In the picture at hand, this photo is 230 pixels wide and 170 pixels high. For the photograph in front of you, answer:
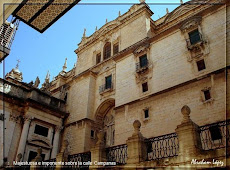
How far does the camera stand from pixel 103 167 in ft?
31.1

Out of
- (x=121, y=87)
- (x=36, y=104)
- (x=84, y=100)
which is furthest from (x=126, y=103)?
(x=36, y=104)

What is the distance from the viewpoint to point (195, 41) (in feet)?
53.6

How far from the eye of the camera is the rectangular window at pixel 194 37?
1627 cm

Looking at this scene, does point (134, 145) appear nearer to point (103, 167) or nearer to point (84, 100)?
point (103, 167)

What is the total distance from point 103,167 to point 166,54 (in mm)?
11193

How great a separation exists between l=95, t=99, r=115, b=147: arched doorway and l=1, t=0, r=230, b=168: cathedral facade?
0.10 meters

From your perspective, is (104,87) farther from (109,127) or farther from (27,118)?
(27,118)

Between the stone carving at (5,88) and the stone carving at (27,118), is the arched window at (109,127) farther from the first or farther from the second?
the stone carving at (5,88)

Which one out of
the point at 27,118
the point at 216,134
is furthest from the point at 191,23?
the point at 27,118

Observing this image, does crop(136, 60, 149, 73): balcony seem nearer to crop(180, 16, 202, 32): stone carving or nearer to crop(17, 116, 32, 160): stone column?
crop(180, 16, 202, 32): stone carving

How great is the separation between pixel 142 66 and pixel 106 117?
6.83 metres

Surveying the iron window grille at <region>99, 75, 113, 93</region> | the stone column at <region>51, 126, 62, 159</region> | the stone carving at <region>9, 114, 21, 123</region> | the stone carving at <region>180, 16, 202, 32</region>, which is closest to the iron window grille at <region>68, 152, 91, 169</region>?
the stone column at <region>51, 126, 62, 159</region>

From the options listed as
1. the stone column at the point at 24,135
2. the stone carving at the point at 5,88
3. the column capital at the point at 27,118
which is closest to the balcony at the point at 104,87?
the column capital at the point at 27,118

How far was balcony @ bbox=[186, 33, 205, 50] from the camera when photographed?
15617 millimetres
